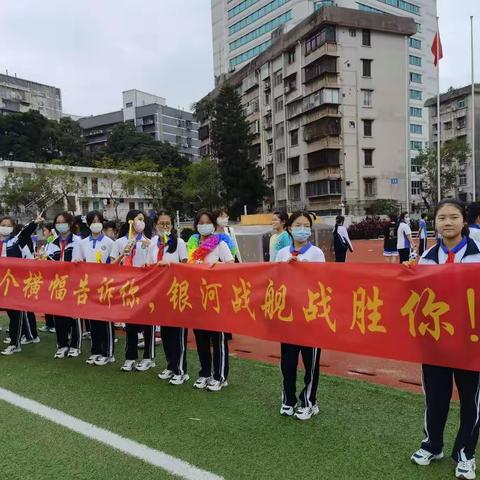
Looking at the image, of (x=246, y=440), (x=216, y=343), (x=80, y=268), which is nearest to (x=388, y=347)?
(x=246, y=440)

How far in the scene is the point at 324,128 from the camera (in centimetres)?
3825

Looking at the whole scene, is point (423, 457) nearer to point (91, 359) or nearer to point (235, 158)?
point (91, 359)

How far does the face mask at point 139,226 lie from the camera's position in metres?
5.32

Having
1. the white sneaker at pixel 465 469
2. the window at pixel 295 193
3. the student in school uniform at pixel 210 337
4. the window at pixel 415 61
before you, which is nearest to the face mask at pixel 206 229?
the student in school uniform at pixel 210 337

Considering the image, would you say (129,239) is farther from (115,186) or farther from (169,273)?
(115,186)

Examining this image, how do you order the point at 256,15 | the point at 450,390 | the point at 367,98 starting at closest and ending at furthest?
the point at 450,390, the point at 367,98, the point at 256,15

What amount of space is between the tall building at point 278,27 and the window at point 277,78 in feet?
24.7

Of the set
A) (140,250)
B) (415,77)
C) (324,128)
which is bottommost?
(140,250)

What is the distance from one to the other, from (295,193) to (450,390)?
133 ft

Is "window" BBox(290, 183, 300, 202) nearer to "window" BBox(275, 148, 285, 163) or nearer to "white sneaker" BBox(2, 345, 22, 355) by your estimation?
"window" BBox(275, 148, 285, 163)

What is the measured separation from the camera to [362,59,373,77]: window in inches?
1522

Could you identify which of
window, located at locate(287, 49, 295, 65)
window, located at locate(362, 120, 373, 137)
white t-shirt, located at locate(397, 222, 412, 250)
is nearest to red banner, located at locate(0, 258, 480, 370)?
white t-shirt, located at locate(397, 222, 412, 250)

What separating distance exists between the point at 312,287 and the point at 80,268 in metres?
2.89

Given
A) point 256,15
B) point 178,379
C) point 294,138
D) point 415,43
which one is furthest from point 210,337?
point 415,43
